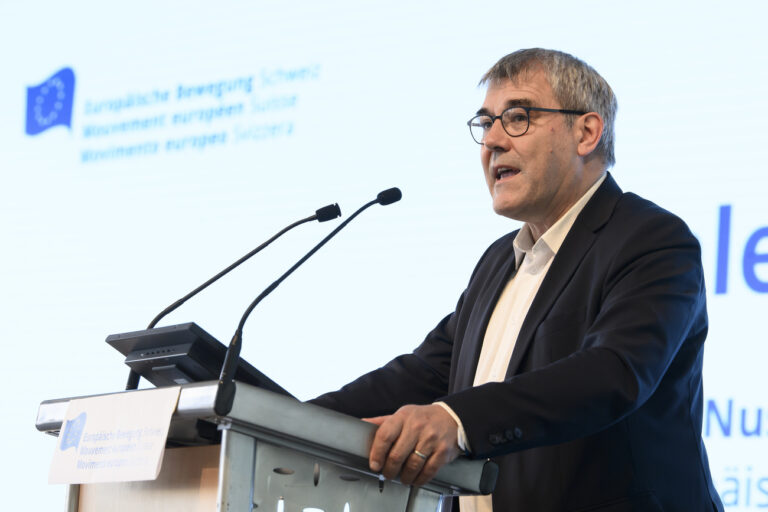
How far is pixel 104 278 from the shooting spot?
4375mm

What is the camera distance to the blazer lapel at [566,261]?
204cm

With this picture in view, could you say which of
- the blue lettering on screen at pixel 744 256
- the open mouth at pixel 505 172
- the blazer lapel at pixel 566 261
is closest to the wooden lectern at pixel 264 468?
the blazer lapel at pixel 566 261

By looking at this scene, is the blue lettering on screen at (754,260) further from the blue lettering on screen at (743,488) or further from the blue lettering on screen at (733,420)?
the blue lettering on screen at (743,488)

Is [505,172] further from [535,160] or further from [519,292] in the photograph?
[519,292]

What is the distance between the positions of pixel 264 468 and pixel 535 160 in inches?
47.7

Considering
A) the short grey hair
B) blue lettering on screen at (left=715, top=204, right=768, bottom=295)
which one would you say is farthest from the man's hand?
blue lettering on screen at (left=715, top=204, right=768, bottom=295)

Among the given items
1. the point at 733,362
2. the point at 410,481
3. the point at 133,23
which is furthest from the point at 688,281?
the point at 133,23

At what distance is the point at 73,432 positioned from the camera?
1.58 metres

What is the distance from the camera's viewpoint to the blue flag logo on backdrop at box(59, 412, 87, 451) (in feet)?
5.12

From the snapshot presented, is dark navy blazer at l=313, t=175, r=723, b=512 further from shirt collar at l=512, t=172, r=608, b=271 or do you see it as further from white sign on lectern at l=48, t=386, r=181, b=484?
white sign on lectern at l=48, t=386, r=181, b=484

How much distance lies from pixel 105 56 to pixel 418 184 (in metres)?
1.83

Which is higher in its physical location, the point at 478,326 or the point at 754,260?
the point at 754,260

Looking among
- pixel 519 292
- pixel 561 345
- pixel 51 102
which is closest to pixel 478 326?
pixel 519 292

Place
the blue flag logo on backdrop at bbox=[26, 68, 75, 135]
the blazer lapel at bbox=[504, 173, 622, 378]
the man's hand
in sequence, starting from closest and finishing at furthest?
1. the man's hand
2. the blazer lapel at bbox=[504, 173, 622, 378]
3. the blue flag logo on backdrop at bbox=[26, 68, 75, 135]
